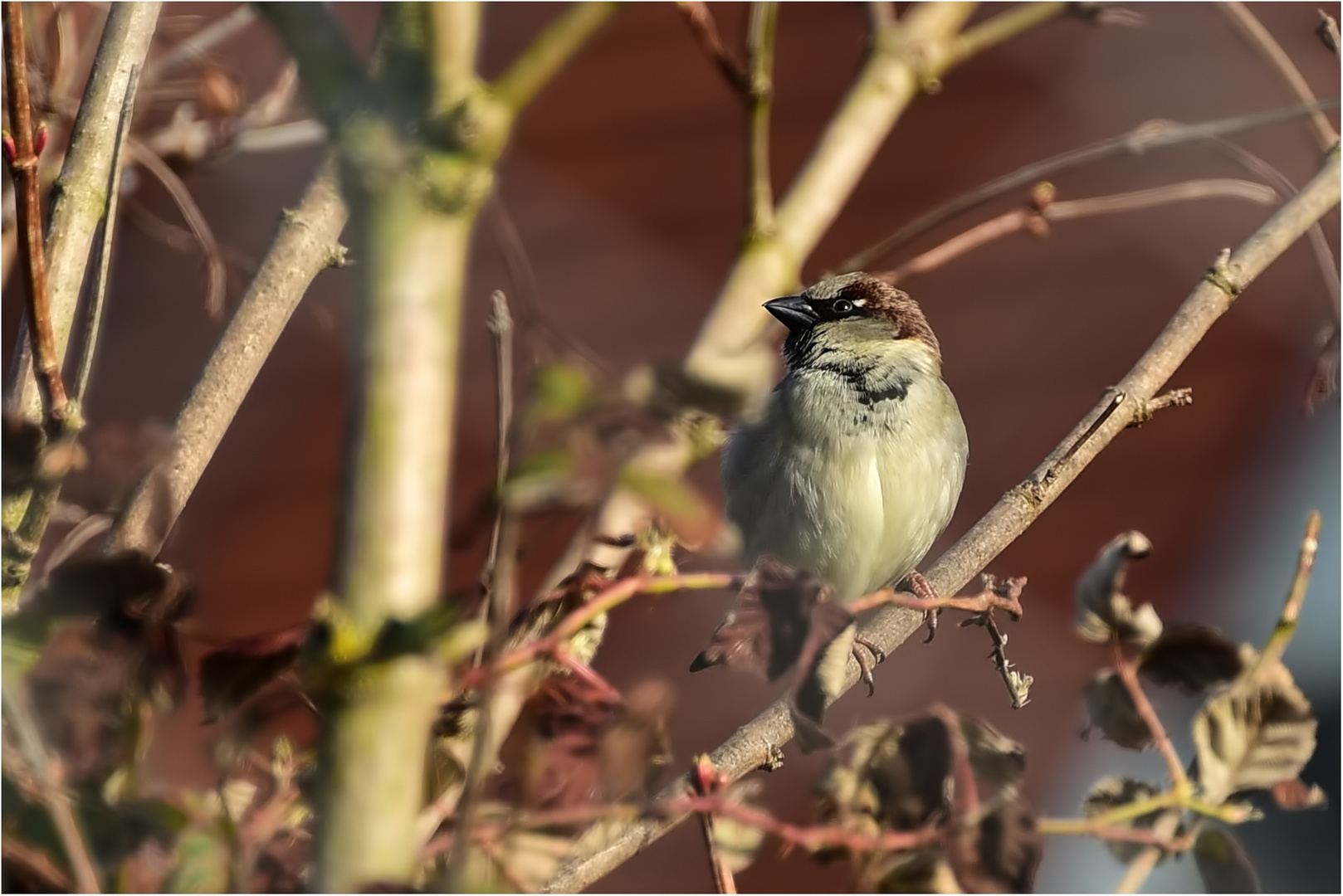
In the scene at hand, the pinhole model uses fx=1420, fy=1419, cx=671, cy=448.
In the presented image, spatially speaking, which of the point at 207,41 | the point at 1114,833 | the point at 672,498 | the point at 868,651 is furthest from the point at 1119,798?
the point at 207,41

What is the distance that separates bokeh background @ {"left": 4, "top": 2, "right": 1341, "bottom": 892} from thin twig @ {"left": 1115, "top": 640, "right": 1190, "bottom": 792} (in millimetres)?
1731

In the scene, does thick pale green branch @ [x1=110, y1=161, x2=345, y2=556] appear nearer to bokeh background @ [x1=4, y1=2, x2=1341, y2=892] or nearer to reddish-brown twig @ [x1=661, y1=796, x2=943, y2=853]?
reddish-brown twig @ [x1=661, y1=796, x2=943, y2=853]

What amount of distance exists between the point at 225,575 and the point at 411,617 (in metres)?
3.09

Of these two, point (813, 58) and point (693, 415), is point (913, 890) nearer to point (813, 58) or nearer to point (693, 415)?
point (693, 415)

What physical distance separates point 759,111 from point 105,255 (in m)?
0.48

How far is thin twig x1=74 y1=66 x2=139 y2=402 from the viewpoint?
2.68ft

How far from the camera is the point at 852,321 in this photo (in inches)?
85.4

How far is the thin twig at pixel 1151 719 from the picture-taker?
0.54 metres

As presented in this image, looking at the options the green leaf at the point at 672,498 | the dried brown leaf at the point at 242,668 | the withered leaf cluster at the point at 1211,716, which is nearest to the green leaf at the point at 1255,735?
the withered leaf cluster at the point at 1211,716

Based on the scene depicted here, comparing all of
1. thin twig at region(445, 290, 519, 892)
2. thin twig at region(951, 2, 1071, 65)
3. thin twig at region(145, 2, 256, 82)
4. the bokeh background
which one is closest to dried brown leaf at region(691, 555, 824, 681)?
thin twig at region(445, 290, 519, 892)

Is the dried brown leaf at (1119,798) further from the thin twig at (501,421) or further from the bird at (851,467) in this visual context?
the bird at (851,467)

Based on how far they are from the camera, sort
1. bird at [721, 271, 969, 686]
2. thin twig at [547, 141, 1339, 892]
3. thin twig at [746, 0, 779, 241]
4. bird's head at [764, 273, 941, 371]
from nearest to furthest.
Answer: thin twig at [746, 0, 779, 241] → thin twig at [547, 141, 1339, 892] → bird at [721, 271, 969, 686] → bird's head at [764, 273, 941, 371]

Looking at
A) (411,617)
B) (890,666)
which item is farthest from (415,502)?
(890,666)

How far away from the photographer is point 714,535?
1.47 ft
